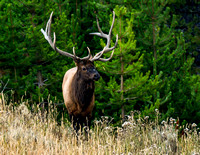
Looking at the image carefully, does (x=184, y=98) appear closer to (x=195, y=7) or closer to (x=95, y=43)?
(x=95, y=43)

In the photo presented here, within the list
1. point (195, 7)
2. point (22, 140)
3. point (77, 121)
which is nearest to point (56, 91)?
point (77, 121)

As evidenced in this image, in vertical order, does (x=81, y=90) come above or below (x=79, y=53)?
below

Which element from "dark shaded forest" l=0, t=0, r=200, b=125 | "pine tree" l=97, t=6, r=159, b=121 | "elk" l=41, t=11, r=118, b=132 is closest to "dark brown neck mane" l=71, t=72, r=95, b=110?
"elk" l=41, t=11, r=118, b=132

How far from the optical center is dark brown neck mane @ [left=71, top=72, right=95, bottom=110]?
707 centimetres

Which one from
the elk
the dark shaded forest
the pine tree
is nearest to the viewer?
the elk

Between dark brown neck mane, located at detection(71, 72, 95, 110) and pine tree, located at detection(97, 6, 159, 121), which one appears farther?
pine tree, located at detection(97, 6, 159, 121)

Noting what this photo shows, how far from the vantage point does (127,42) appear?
8727 mm

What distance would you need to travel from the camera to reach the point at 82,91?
7156mm

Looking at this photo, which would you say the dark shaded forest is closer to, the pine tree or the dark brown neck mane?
the pine tree

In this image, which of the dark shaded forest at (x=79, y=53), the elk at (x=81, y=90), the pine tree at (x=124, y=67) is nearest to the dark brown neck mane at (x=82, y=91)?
the elk at (x=81, y=90)

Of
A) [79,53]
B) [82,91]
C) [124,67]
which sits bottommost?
[82,91]

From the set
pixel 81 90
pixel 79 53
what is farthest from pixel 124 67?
pixel 79 53

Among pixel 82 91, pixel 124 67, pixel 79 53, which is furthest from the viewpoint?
pixel 79 53

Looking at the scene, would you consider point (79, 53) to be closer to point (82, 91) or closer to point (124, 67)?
point (124, 67)
